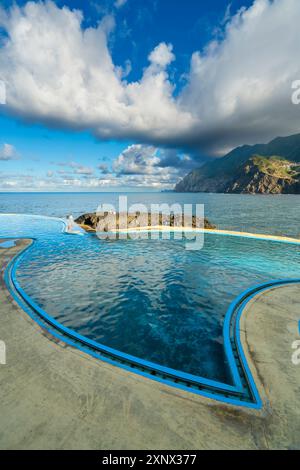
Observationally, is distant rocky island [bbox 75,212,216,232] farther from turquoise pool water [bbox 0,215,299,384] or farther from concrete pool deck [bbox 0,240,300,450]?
concrete pool deck [bbox 0,240,300,450]

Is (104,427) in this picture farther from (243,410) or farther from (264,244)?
(264,244)

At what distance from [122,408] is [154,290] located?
6511mm

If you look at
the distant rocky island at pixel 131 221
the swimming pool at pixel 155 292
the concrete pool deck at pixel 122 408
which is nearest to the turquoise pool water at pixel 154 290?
the swimming pool at pixel 155 292

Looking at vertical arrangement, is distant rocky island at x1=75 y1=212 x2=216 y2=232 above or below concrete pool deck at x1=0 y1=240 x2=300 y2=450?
above

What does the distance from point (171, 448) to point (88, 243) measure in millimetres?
19263

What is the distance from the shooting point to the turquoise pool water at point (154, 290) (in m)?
6.54

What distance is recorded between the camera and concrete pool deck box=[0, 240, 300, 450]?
3369mm

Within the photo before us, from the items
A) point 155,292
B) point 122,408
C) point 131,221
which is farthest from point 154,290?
point 131,221

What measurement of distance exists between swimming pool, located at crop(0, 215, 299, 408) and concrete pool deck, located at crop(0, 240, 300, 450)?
694 mm

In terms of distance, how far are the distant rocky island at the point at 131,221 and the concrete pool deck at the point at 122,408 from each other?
25063mm

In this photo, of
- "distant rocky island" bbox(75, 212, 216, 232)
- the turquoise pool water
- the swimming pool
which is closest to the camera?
the swimming pool

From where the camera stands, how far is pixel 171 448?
10.7 feet

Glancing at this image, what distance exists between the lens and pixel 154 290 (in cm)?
1032

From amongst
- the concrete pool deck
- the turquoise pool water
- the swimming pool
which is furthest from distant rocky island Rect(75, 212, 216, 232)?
the concrete pool deck
